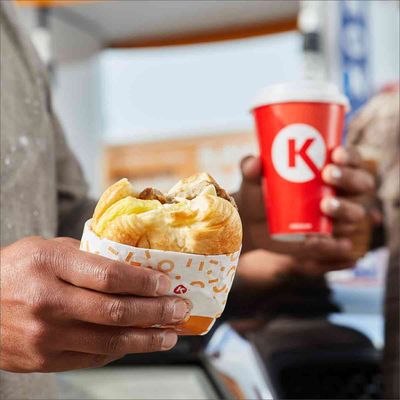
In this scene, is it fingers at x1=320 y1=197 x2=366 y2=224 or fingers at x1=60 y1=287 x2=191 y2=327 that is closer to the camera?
fingers at x1=60 y1=287 x2=191 y2=327

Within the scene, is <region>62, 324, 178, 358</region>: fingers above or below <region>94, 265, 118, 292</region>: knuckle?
below

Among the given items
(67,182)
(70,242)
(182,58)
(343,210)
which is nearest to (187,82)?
(182,58)

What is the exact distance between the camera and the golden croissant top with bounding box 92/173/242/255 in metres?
0.41

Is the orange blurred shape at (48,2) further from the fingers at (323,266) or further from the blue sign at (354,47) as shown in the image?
the fingers at (323,266)

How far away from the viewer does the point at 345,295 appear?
1.04 meters

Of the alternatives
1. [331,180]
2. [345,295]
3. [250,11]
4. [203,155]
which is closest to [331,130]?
[331,180]

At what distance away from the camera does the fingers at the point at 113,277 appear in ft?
1.30

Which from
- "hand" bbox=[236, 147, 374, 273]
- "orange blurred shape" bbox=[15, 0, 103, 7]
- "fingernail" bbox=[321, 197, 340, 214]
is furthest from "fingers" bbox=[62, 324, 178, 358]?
"orange blurred shape" bbox=[15, 0, 103, 7]

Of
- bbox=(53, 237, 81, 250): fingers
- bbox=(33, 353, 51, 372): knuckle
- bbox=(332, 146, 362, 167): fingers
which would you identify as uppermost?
bbox=(332, 146, 362, 167): fingers

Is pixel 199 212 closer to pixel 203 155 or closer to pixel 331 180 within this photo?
pixel 331 180

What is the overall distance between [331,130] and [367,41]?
1.85 metres

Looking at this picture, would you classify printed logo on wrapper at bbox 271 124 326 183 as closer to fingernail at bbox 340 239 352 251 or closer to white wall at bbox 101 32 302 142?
fingernail at bbox 340 239 352 251

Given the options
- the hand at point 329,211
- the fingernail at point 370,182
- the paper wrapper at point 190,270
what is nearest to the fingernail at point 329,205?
the hand at point 329,211

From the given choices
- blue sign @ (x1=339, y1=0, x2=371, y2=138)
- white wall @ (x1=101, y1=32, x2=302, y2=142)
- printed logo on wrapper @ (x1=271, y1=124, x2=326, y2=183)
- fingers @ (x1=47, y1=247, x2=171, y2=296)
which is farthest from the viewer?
white wall @ (x1=101, y1=32, x2=302, y2=142)
